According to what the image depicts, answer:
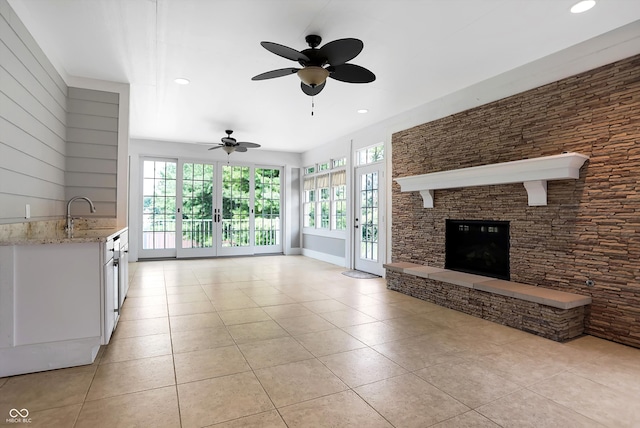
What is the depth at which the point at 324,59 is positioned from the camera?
2971mm

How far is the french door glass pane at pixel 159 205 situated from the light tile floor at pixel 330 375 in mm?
4339

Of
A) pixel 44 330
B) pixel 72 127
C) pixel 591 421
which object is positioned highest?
pixel 72 127

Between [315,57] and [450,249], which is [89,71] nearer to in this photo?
[315,57]

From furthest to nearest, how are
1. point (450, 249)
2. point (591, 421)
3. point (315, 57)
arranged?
point (450, 249) → point (315, 57) → point (591, 421)

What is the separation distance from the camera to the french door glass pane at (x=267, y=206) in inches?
362

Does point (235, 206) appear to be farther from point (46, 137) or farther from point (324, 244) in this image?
point (46, 137)

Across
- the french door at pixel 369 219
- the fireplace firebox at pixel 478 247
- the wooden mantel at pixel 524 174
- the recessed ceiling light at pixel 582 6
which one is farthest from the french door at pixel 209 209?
the recessed ceiling light at pixel 582 6

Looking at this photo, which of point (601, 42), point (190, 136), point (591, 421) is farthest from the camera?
point (190, 136)

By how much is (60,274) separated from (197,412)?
60.7 inches

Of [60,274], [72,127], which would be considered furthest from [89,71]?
[60,274]

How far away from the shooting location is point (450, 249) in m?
4.86

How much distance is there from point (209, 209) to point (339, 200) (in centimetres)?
334

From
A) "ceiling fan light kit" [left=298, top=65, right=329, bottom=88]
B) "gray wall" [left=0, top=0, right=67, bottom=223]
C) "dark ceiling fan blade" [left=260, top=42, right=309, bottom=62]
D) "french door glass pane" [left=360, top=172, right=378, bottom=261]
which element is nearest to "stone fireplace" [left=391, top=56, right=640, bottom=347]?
"french door glass pane" [left=360, top=172, right=378, bottom=261]

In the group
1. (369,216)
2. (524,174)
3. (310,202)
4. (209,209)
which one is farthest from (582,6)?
(209,209)
